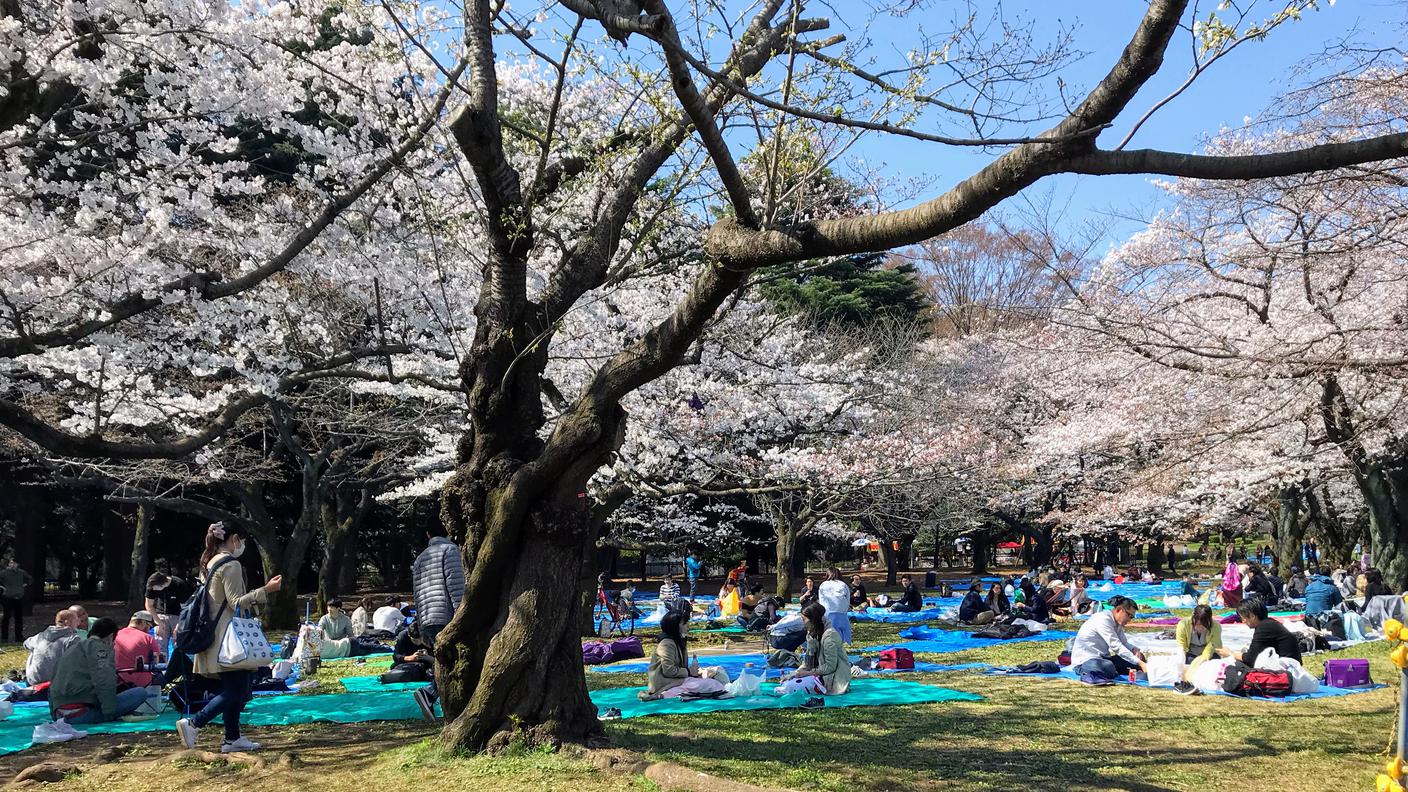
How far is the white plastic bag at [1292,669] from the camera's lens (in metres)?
8.60

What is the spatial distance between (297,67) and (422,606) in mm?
4922

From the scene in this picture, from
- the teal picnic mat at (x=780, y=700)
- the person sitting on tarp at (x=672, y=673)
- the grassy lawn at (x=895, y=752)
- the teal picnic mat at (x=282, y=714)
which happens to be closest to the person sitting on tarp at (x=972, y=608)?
the teal picnic mat at (x=780, y=700)

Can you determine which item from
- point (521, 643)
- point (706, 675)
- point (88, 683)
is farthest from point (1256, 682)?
point (88, 683)

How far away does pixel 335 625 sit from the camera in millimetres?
13352

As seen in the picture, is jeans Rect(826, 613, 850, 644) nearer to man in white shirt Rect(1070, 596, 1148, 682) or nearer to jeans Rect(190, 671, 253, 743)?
man in white shirt Rect(1070, 596, 1148, 682)

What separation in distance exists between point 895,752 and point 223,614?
4.06m

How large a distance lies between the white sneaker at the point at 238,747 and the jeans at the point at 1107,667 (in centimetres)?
708

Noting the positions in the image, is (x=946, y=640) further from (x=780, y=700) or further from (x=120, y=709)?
(x=120, y=709)

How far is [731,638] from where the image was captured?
598 inches

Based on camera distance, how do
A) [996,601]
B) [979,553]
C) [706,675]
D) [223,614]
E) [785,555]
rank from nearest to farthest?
[223,614]
[706,675]
[996,601]
[785,555]
[979,553]

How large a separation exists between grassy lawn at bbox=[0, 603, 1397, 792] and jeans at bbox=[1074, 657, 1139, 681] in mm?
1056

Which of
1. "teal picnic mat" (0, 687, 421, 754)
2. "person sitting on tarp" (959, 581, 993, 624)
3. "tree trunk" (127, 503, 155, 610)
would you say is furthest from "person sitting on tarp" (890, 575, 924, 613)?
"tree trunk" (127, 503, 155, 610)

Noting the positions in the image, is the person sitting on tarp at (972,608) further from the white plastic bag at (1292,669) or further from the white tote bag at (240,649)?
the white tote bag at (240,649)

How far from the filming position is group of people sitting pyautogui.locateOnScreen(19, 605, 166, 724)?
25.1 feet
